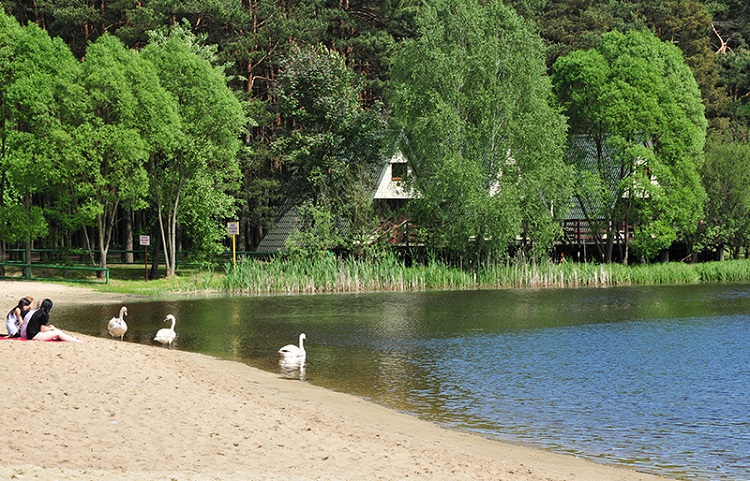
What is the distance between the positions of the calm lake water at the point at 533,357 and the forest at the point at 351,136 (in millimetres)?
9895

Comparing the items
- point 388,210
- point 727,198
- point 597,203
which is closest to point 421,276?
point 388,210

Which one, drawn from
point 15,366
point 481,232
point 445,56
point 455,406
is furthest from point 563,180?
point 15,366

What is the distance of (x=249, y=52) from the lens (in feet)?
210

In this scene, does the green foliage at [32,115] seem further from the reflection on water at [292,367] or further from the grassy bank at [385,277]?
the reflection on water at [292,367]

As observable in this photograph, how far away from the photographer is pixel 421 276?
46781 mm

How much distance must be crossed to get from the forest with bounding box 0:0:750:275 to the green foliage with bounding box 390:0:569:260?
4.7 inches

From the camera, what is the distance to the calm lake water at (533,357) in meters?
15.2

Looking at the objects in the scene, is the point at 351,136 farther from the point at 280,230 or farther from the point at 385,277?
the point at 385,277

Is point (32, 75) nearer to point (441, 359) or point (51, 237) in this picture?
point (51, 237)

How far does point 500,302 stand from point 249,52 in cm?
3180

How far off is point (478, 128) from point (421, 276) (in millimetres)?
10027

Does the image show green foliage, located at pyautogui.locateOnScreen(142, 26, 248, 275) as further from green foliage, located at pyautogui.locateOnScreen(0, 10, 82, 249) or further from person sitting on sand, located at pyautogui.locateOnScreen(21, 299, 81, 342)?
person sitting on sand, located at pyautogui.locateOnScreen(21, 299, 81, 342)

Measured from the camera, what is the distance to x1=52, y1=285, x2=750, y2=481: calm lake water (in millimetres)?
15164

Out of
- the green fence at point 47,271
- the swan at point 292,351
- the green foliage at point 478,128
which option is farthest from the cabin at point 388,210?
the swan at point 292,351
